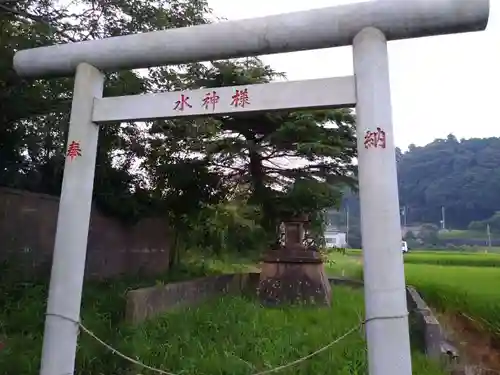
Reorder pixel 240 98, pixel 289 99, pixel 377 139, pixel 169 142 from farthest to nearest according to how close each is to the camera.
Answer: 1. pixel 169 142
2. pixel 240 98
3. pixel 289 99
4. pixel 377 139

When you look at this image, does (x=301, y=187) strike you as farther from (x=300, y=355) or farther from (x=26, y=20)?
(x=26, y=20)

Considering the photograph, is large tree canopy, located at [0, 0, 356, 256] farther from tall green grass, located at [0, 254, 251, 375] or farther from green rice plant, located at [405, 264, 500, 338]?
green rice plant, located at [405, 264, 500, 338]

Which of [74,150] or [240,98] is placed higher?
[240,98]

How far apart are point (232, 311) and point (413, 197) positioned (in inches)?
1459

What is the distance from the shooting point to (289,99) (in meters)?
2.80

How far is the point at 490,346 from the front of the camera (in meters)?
5.75

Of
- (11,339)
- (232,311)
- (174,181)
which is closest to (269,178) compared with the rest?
(174,181)

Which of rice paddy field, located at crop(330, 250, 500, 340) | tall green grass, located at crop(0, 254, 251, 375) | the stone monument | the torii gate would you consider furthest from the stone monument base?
the torii gate

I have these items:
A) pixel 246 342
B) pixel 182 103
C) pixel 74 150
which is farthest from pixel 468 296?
pixel 74 150

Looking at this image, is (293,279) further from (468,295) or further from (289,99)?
(289,99)

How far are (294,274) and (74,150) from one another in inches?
184

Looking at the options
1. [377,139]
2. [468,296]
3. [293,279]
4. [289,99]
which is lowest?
[468,296]

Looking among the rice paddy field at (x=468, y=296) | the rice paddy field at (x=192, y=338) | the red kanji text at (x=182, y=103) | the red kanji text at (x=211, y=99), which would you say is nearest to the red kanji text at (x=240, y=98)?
the red kanji text at (x=211, y=99)

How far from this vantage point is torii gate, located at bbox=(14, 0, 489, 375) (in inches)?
99.3
